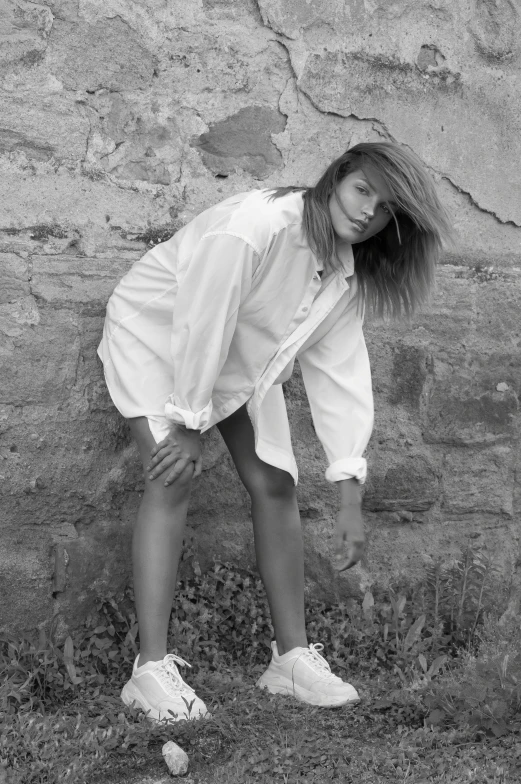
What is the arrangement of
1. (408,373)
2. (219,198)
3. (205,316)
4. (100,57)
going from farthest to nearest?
(408,373), (219,198), (100,57), (205,316)

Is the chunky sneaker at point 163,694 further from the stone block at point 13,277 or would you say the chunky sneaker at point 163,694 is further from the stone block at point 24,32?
the stone block at point 24,32

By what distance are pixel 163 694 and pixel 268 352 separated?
94cm

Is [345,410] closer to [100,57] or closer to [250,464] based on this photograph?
[250,464]

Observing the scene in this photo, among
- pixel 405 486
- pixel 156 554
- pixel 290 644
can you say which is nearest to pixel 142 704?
pixel 156 554

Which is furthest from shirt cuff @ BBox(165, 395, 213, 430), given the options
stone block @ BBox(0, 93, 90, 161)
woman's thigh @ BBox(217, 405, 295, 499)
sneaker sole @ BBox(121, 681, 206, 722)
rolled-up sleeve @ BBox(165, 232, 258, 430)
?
stone block @ BBox(0, 93, 90, 161)

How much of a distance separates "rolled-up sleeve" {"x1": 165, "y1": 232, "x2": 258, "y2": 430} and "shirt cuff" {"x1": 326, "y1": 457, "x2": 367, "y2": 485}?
39 cm

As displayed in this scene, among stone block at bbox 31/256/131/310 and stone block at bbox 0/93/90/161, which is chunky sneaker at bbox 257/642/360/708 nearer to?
stone block at bbox 31/256/131/310

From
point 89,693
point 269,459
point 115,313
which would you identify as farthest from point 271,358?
point 89,693

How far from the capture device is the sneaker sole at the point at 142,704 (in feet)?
7.46

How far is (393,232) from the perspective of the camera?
2.56m

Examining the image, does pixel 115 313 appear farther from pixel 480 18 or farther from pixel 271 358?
pixel 480 18

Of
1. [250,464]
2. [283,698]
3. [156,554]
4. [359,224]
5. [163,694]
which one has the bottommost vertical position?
[283,698]

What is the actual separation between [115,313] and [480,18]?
1.70m

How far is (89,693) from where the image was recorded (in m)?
2.53
